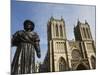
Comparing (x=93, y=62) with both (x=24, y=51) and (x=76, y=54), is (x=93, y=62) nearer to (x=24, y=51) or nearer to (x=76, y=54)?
(x=76, y=54)

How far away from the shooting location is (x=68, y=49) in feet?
7.33

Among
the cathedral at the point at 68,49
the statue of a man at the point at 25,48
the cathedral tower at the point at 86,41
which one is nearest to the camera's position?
the statue of a man at the point at 25,48

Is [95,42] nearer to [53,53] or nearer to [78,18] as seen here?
[78,18]

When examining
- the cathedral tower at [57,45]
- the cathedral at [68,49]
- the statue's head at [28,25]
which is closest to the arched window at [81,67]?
the cathedral at [68,49]

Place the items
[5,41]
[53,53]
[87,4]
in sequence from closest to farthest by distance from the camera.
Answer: [5,41]
[53,53]
[87,4]

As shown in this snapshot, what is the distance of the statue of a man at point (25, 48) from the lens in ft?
6.68

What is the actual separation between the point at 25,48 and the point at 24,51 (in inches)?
1.2

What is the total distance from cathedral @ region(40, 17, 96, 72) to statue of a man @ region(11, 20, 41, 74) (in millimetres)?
133

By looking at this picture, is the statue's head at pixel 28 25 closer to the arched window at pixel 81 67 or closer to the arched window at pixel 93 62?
A: the arched window at pixel 81 67

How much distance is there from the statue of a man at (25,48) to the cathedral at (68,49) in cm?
13

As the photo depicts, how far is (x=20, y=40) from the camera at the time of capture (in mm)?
2068

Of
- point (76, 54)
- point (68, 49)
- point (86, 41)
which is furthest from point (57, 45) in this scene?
point (86, 41)
